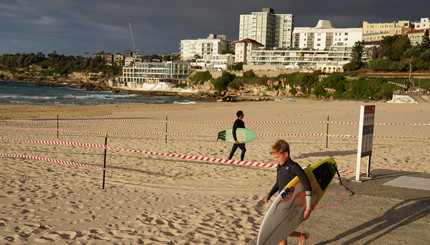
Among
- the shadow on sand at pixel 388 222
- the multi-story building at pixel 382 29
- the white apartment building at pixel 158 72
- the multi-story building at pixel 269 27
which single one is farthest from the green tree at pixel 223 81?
the shadow on sand at pixel 388 222

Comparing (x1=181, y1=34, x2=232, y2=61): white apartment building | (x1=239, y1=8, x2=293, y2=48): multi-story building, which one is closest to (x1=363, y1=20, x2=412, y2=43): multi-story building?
(x1=239, y1=8, x2=293, y2=48): multi-story building

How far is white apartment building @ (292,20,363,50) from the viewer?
123 m

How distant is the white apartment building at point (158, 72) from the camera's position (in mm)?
124794

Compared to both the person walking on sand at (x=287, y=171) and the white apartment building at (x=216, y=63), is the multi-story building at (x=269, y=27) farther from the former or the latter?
the person walking on sand at (x=287, y=171)

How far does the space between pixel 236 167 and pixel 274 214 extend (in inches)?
231

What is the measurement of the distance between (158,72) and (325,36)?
68.1 m

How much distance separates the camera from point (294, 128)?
63.7ft

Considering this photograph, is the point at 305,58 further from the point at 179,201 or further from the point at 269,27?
the point at 179,201

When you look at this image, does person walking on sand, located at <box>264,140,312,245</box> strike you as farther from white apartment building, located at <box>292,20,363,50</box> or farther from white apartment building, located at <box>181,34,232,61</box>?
white apartment building, located at <box>181,34,232,61</box>

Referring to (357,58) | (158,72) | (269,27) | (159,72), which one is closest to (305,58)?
(357,58)

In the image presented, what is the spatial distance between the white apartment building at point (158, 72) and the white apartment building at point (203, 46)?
2690cm

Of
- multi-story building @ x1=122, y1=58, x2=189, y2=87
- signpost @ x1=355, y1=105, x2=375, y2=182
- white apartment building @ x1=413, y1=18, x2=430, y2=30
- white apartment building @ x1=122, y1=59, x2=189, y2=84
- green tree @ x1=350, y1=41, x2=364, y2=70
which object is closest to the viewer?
signpost @ x1=355, y1=105, x2=375, y2=182

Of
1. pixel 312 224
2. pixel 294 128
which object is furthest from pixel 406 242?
pixel 294 128

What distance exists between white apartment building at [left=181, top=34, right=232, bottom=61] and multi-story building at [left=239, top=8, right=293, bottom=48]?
43.3ft
